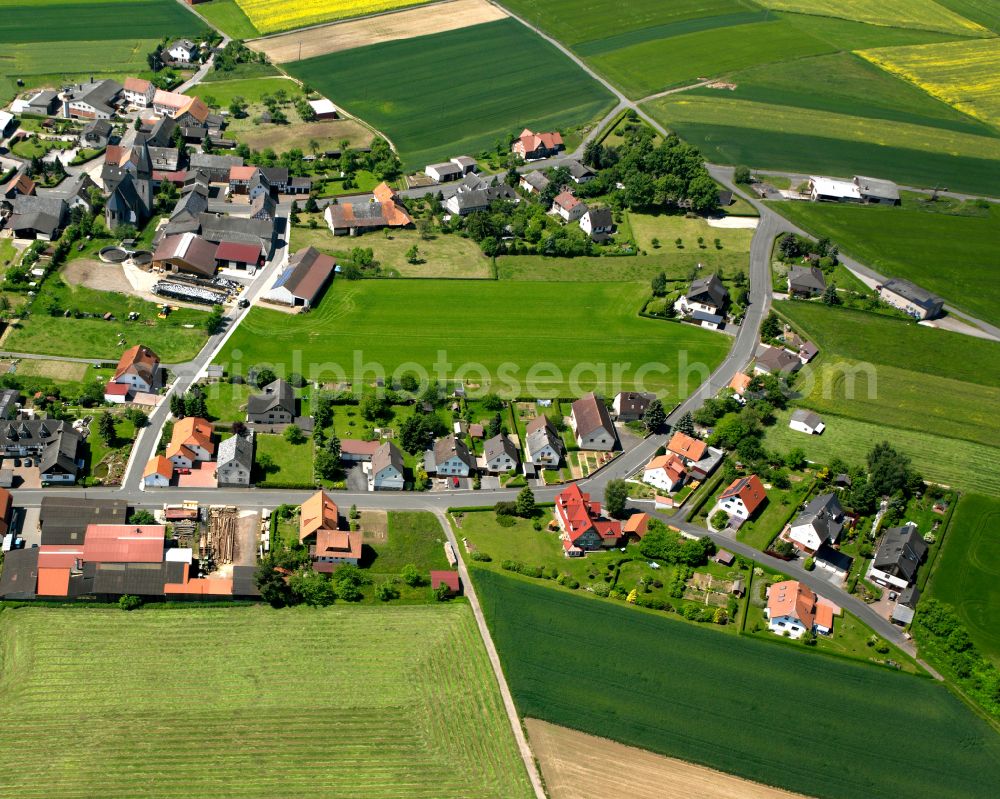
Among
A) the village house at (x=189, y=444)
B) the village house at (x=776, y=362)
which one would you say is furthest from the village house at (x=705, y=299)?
the village house at (x=189, y=444)

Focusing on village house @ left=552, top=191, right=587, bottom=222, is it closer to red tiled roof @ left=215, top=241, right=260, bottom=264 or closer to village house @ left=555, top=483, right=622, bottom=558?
red tiled roof @ left=215, top=241, right=260, bottom=264

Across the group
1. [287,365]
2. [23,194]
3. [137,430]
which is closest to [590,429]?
[287,365]

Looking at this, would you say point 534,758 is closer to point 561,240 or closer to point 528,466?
point 528,466

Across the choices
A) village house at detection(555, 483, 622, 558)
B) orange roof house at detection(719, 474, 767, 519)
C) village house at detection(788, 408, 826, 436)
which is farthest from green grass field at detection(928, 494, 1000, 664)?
village house at detection(555, 483, 622, 558)

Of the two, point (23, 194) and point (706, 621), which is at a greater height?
point (23, 194)

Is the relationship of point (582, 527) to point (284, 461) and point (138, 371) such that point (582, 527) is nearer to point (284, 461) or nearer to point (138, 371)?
point (284, 461)

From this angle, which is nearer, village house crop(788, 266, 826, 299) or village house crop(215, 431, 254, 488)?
village house crop(215, 431, 254, 488)
